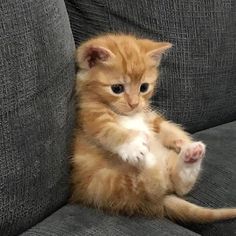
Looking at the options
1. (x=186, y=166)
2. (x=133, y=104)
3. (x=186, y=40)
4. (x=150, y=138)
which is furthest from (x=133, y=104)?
(x=186, y=40)

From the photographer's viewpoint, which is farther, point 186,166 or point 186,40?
point 186,40

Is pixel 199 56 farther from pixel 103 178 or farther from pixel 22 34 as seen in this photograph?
pixel 22 34

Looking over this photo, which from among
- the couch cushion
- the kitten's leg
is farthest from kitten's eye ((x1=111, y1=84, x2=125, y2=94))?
the couch cushion

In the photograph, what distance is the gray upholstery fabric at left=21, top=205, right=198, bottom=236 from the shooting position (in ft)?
3.77

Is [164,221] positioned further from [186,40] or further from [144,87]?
[186,40]

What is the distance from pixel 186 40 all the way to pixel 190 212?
24.9 inches

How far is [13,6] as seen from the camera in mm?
1093

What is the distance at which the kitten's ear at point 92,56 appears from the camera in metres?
1.26

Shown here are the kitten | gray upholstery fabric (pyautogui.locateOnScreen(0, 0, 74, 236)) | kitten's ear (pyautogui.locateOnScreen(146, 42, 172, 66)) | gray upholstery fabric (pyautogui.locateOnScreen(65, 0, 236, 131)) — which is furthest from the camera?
gray upholstery fabric (pyautogui.locateOnScreen(65, 0, 236, 131))

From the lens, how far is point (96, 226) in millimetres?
1170

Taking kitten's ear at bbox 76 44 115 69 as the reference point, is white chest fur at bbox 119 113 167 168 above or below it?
below

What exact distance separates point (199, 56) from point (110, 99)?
495 mm

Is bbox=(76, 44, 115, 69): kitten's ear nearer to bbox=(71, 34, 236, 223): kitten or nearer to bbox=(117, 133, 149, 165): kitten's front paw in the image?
bbox=(71, 34, 236, 223): kitten

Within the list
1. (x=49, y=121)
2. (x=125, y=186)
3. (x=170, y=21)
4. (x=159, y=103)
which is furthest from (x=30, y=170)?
(x=170, y=21)
